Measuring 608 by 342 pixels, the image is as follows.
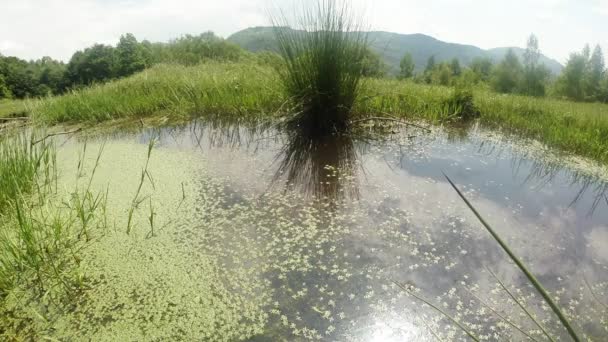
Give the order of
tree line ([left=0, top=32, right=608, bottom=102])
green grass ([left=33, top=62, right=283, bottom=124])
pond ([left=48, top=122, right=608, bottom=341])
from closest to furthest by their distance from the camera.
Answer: pond ([left=48, top=122, right=608, bottom=341]) → green grass ([left=33, top=62, right=283, bottom=124]) → tree line ([left=0, top=32, right=608, bottom=102])

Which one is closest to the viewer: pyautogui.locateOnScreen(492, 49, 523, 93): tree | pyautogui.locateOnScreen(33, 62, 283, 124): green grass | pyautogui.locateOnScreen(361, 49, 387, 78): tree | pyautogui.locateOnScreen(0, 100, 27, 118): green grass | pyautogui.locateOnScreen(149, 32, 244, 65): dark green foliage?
pyautogui.locateOnScreen(361, 49, 387, 78): tree

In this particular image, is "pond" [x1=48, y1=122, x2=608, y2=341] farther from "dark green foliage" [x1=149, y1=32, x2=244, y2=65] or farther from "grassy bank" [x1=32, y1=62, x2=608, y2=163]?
"dark green foliage" [x1=149, y1=32, x2=244, y2=65]

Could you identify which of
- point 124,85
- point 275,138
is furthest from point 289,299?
point 124,85

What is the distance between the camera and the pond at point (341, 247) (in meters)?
1.19

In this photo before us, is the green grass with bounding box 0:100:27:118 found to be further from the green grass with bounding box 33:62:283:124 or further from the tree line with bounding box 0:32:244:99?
the tree line with bounding box 0:32:244:99

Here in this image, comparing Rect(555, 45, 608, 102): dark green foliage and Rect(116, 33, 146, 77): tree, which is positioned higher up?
Rect(116, 33, 146, 77): tree

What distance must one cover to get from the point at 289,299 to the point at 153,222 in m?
0.90

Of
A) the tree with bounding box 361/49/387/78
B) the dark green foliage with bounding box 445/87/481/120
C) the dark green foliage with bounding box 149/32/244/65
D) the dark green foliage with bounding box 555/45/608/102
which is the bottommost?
the dark green foliage with bounding box 555/45/608/102

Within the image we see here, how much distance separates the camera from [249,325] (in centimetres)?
116

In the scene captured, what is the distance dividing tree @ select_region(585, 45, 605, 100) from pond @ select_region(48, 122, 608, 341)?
3155cm

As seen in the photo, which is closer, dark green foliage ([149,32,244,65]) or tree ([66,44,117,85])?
dark green foliage ([149,32,244,65])

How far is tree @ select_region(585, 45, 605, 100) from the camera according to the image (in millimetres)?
26453

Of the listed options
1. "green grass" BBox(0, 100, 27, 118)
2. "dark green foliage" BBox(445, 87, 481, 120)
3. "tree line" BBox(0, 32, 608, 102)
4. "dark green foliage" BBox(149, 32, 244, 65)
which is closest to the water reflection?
"dark green foliage" BBox(445, 87, 481, 120)

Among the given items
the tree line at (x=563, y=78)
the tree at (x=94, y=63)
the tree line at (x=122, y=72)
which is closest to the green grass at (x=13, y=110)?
the tree line at (x=122, y=72)
